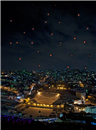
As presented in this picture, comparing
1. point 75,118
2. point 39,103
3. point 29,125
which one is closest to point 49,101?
point 39,103

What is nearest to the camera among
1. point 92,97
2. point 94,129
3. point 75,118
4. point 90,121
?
point 94,129

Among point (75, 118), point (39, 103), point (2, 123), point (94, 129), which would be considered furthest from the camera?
point (39, 103)

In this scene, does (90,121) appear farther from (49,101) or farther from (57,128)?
(49,101)

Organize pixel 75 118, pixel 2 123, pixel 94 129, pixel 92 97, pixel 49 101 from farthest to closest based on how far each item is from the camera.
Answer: pixel 92 97 → pixel 49 101 → pixel 75 118 → pixel 2 123 → pixel 94 129

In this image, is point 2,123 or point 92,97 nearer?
point 2,123

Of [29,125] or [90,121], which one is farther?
[90,121]

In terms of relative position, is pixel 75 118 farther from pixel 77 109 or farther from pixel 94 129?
pixel 77 109

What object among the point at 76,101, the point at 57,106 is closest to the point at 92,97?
the point at 76,101

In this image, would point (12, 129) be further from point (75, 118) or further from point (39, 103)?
point (39, 103)

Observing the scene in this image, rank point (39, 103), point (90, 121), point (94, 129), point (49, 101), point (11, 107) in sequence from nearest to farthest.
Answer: point (94, 129), point (90, 121), point (11, 107), point (39, 103), point (49, 101)
